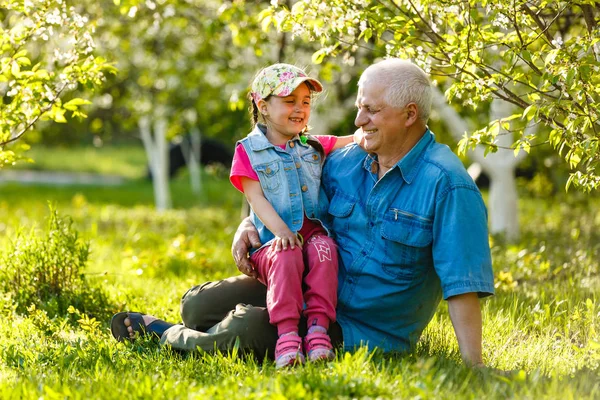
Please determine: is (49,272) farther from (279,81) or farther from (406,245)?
(406,245)

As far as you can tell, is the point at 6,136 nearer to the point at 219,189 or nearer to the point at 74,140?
the point at 74,140

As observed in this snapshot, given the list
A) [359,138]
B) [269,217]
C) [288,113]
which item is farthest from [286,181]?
[359,138]

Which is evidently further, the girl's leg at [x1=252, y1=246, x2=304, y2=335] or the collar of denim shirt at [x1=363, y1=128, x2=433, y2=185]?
the collar of denim shirt at [x1=363, y1=128, x2=433, y2=185]

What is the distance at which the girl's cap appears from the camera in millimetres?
3678

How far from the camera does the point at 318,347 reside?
3.34 m

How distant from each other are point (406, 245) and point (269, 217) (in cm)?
62

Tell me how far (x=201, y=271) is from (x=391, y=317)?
107 inches

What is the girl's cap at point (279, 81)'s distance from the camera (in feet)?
12.1

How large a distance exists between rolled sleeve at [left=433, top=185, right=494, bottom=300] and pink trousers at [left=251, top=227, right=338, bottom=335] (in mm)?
469

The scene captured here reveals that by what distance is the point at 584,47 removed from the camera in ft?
11.2

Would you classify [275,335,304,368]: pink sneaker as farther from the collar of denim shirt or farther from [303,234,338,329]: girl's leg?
the collar of denim shirt

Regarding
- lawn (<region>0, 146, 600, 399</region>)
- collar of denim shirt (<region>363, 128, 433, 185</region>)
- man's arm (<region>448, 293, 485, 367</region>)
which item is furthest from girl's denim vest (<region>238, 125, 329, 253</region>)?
man's arm (<region>448, 293, 485, 367</region>)

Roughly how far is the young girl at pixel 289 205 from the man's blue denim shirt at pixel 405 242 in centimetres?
14

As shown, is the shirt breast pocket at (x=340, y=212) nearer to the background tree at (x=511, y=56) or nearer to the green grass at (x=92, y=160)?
the background tree at (x=511, y=56)
